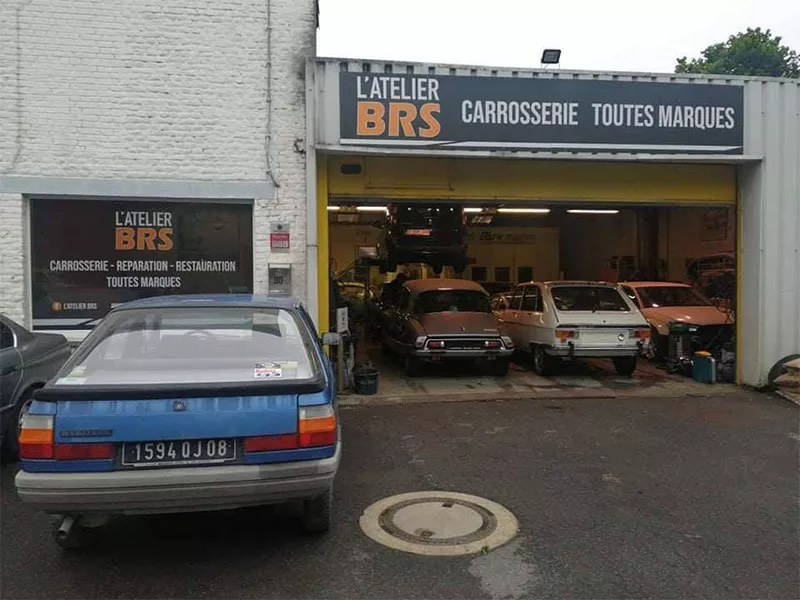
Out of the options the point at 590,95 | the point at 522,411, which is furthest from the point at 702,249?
the point at 522,411

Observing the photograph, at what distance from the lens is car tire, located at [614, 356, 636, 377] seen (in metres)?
10.9

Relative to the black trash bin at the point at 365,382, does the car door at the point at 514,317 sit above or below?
above

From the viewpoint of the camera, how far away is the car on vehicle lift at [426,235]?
47.4 feet

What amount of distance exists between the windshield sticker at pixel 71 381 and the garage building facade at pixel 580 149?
4981mm

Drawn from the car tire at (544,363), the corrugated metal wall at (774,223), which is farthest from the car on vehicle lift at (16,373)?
the corrugated metal wall at (774,223)

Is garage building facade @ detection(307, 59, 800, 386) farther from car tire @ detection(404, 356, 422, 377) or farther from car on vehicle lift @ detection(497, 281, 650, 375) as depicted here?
car tire @ detection(404, 356, 422, 377)

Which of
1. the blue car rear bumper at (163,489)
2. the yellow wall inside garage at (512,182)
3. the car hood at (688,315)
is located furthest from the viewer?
the car hood at (688,315)

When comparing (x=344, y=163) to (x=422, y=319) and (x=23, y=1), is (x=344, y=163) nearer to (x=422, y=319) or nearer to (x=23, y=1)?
(x=422, y=319)

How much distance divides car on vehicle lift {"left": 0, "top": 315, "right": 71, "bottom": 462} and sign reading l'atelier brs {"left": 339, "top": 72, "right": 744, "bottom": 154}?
4.55 meters

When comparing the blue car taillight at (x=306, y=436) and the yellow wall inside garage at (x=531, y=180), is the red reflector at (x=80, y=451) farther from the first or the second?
the yellow wall inside garage at (x=531, y=180)

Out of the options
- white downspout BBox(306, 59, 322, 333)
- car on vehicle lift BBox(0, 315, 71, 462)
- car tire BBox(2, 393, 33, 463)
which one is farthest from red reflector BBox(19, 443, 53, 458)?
white downspout BBox(306, 59, 322, 333)

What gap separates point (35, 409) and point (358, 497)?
2.46 metres

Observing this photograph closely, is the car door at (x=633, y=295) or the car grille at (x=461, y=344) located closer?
the car grille at (x=461, y=344)

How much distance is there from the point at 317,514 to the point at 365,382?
504 centimetres
